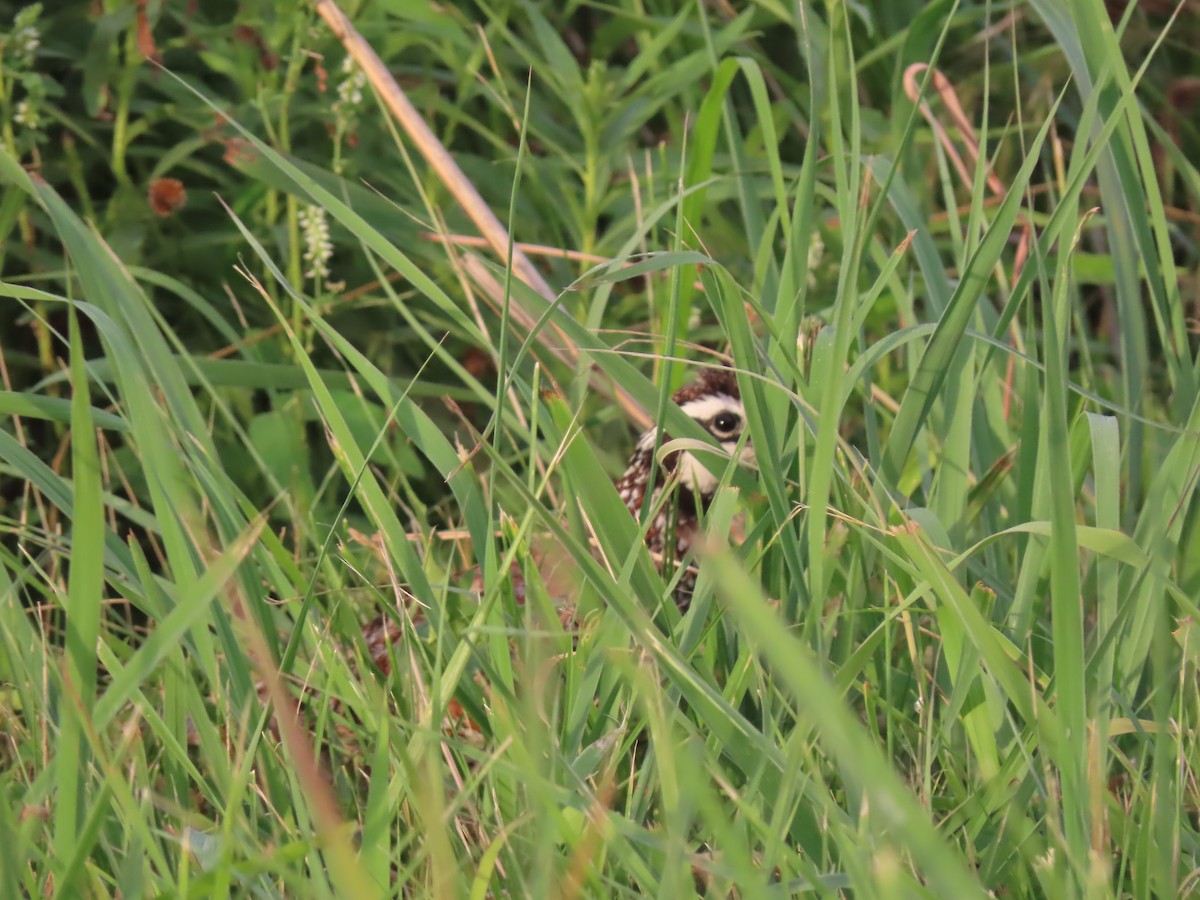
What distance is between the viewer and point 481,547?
2.06 metres

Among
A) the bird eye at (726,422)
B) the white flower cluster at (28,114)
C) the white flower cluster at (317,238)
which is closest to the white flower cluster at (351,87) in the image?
the white flower cluster at (317,238)

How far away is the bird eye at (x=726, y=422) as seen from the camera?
2.94m

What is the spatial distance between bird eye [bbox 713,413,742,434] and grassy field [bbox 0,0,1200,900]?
20 centimetres

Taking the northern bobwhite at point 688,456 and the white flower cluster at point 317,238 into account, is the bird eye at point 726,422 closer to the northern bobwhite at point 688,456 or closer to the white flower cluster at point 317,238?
the northern bobwhite at point 688,456

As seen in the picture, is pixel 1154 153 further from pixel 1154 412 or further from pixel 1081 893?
pixel 1081 893

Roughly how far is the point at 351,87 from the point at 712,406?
3.59 ft

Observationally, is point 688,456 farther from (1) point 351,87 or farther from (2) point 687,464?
(1) point 351,87

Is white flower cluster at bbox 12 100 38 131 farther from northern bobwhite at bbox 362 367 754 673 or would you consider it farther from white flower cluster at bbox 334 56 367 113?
northern bobwhite at bbox 362 367 754 673

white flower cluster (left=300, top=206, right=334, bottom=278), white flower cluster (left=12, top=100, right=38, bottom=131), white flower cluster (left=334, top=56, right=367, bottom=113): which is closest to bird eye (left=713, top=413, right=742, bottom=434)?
white flower cluster (left=300, top=206, right=334, bottom=278)

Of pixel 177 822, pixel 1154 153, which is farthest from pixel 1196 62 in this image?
pixel 177 822

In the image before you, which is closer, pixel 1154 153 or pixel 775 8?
pixel 775 8

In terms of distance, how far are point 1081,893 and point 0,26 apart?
3.15m

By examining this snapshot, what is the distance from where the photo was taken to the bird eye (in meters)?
2.94

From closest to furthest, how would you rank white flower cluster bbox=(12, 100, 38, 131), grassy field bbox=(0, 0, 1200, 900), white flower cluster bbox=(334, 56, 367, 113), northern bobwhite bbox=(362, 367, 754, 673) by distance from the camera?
grassy field bbox=(0, 0, 1200, 900) < northern bobwhite bbox=(362, 367, 754, 673) < white flower cluster bbox=(12, 100, 38, 131) < white flower cluster bbox=(334, 56, 367, 113)
